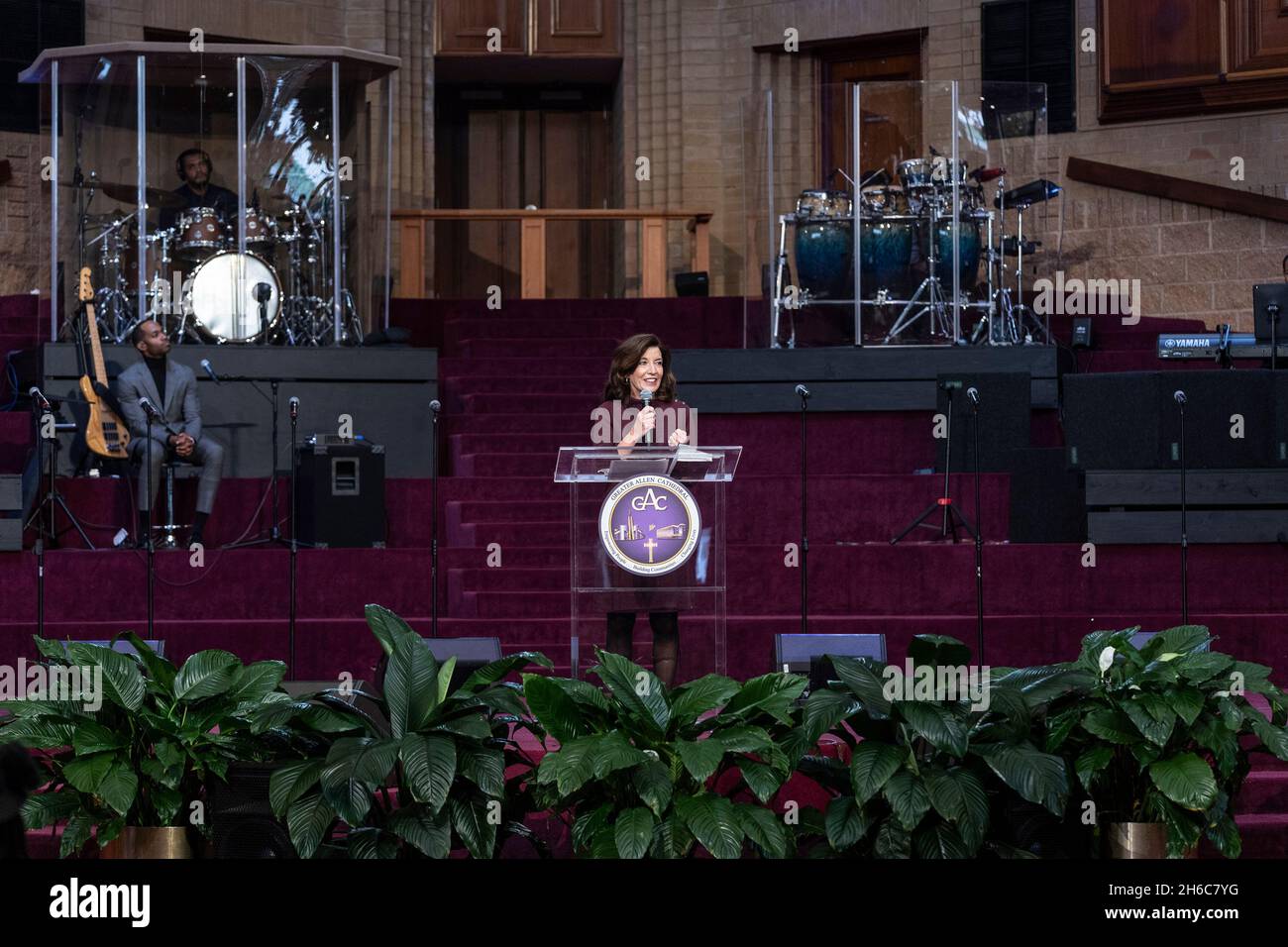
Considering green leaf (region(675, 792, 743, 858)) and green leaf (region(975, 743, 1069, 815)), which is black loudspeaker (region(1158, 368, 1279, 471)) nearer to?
green leaf (region(975, 743, 1069, 815))

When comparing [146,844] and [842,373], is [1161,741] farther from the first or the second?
[842,373]

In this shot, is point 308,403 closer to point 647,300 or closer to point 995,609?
point 647,300

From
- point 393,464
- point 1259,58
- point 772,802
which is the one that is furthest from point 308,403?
point 1259,58

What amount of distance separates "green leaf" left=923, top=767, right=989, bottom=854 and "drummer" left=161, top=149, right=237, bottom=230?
253 inches

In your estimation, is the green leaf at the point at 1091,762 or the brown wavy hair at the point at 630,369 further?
the brown wavy hair at the point at 630,369

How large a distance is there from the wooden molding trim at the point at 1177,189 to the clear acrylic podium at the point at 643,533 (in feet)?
25.2

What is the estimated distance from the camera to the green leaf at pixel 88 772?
4.26 meters

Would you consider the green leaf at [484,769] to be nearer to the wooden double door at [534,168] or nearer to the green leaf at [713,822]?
the green leaf at [713,822]

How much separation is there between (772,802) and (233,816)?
1416 mm

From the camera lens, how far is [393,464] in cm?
941

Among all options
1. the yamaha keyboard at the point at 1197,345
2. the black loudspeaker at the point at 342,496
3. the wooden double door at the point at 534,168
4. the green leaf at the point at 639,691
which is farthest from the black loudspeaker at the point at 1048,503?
the wooden double door at the point at 534,168

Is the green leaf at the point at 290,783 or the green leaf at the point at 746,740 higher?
the green leaf at the point at 746,740

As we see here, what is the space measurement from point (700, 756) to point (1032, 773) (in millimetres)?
787

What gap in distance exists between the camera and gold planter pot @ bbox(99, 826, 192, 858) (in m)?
4.37
